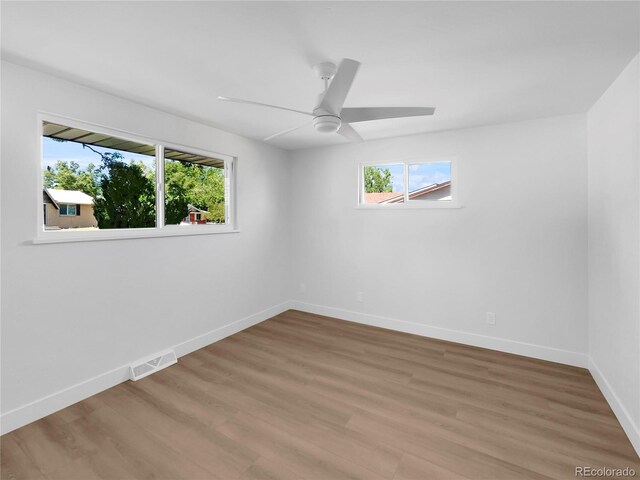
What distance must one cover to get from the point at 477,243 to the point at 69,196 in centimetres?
377

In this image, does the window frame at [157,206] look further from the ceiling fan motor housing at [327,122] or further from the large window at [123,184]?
the ceiling fan motor housing at [327,122]

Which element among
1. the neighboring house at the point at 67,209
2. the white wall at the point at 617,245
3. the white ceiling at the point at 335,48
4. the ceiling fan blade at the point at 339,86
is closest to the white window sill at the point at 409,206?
the white ceiling at the point at 335,48

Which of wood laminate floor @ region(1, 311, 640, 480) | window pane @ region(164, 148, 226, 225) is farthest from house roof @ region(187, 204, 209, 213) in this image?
wood laminate floor @ region(1, 311, 640, 480)

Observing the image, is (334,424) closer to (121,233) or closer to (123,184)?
(121,233)

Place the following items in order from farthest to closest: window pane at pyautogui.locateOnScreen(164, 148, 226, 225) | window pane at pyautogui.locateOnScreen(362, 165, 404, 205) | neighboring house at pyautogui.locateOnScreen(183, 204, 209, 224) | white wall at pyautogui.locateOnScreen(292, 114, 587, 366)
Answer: window pane at pyautogui.locateOnScreen(362, 165, 404, 205) < neighboring house at pyautogui.locateOnScreen(183, 204, 209, 224) < window pane at pyautogui.locateOnScreen(164, 148, 226, 225) < white wall at pyautogui.locateOnScreen(292, 114, 587, 366)

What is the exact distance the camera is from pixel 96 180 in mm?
2512

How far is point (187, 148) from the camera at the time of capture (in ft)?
10.3

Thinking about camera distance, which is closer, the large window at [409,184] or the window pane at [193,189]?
the window pane at [193,189]

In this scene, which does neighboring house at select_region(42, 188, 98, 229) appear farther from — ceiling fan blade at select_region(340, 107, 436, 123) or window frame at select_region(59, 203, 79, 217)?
ceiling fan blade at select_region(340, 107, 436, 123)

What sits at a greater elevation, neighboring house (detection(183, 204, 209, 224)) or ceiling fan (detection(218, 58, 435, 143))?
ceiling fan (detection(218, 58, 435, 143))

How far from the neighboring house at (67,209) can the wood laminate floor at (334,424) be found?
1.37m

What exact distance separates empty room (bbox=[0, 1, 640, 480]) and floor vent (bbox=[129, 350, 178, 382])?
3 centimetres

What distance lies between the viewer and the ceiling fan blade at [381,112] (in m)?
2.03

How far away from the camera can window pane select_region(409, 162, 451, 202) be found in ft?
11.6
